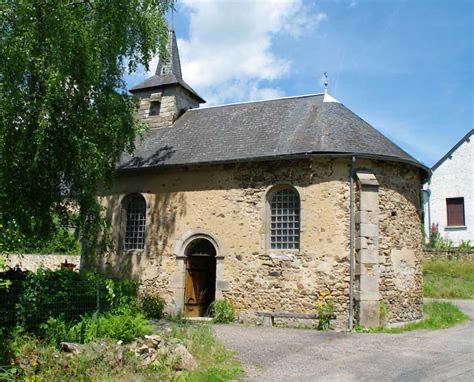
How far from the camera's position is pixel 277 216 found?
13.9 metres

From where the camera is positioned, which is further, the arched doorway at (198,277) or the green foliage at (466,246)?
the green foliage at (466,246)

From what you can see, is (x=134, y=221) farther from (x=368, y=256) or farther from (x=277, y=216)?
(x=368, y=256)

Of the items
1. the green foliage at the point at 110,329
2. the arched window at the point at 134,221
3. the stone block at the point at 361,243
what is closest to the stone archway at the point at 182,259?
the arched window at the point at 134,221

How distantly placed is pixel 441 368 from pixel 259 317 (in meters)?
5.87

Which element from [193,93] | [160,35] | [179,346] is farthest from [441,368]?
[193,93]

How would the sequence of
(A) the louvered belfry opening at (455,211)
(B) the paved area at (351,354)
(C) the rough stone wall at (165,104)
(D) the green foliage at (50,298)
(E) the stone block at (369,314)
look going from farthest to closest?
(A) the louvered belfry opening at (455,211)
(C) the rough stone wall at (165,104)
(E) the stone block at (369,314)
(D) the green foliage at (50,298)
(B) the paved area at (351,354)

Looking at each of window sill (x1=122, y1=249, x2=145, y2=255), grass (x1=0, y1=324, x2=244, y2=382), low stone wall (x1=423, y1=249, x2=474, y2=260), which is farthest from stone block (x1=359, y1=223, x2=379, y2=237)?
low stone wall (x1=423, y1=249, x2=474, y2=260)

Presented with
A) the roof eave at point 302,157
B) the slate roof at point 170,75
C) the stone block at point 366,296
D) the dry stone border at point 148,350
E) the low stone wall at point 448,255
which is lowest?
the dry stone border at point 148,350

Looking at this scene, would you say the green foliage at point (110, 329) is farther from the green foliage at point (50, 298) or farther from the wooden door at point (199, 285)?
the wooden door at point (199, 285)

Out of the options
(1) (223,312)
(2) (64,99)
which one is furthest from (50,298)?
(1) (223,312)

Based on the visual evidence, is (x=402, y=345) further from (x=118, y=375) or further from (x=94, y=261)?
(x=94, y=261)

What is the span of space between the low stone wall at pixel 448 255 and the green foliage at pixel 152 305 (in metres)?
15.7

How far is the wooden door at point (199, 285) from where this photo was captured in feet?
49.3

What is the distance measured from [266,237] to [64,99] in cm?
646
